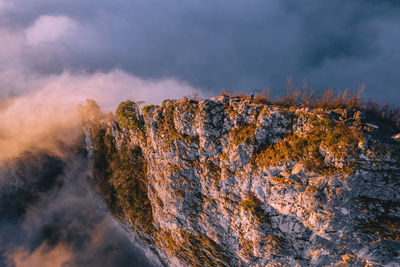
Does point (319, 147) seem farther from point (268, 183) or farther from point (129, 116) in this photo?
point (129, 116)

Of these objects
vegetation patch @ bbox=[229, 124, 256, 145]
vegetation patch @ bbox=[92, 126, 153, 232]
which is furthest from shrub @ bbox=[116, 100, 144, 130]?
vegetation patch @ bbox=[229, 124, 256, 145]

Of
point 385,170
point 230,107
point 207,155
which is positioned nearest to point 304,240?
point 385,170

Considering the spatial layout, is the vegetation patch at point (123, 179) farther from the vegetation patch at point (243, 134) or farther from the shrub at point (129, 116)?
the vegetation patch at point (243, 134)

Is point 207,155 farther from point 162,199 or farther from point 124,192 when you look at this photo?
point 124,192

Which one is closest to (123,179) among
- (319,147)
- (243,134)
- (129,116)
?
(129,116)

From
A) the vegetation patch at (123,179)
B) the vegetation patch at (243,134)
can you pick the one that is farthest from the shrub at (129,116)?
the vegetation patch at (243,134)

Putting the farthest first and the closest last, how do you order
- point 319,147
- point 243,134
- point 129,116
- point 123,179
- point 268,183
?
point 123,179 → point 129,116 → point 243,134 → point 268,183 → point 319,147

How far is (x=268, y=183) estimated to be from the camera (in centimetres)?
866

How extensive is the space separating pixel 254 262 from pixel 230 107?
37.7 ft

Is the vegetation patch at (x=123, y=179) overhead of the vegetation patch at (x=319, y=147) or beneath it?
beneath

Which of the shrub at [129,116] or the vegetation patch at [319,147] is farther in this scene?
the shrub at [129,116]

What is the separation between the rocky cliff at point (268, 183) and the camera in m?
6.93

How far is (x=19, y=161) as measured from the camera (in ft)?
74.1

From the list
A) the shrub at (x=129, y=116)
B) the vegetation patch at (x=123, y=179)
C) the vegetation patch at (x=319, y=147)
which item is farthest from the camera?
the vegetation patch at (x=123, y=179)
